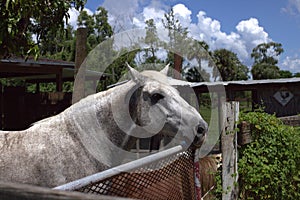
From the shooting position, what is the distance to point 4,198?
88 cm

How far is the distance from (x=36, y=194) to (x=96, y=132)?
1980 mm

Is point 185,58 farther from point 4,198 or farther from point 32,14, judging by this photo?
point 4,198

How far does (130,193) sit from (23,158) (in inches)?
37.2

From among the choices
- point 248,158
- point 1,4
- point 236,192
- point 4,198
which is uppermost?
point 1,4

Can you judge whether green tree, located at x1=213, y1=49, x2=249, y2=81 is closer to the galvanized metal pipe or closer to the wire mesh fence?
the wire mesh fence

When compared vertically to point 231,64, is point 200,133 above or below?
below

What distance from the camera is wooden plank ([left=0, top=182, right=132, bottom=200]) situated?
30.9 inches

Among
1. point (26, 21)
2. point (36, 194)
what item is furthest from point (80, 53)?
point (36, 194)

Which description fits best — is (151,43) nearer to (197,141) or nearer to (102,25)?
(197,141)

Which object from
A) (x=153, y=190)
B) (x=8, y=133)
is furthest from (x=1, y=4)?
(x=153, y=190)

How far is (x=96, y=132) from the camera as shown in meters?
2.80

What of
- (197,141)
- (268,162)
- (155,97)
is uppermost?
(155,97)

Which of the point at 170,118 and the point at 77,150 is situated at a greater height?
the point at 170,118

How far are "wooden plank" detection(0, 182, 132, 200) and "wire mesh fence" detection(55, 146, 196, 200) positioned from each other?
0.65 m
